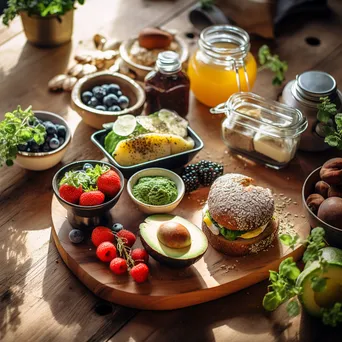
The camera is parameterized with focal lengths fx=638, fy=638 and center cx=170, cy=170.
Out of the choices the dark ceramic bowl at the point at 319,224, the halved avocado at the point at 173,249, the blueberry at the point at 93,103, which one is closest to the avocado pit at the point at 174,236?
the halved avocado at the point at 173,249

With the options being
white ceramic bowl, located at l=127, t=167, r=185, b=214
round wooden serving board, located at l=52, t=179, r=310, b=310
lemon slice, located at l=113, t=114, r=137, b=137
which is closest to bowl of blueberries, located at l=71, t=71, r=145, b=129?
lemon slice, located at l=113, t=114, r=137, b=137

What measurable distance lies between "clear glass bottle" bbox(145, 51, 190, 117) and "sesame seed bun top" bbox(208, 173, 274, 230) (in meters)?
0.53

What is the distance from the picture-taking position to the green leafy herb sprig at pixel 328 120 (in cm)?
199

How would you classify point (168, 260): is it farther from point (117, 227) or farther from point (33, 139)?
point (33, 139)

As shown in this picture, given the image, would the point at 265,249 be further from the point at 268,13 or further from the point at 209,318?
the point at 268,13

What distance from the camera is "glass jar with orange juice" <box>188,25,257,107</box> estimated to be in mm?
2426

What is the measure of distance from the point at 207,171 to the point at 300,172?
35 centimetres

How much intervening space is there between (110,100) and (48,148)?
32cm

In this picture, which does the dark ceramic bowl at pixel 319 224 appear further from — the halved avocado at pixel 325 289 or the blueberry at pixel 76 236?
the blueberry at pixel 76 236

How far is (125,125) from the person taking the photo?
221cm

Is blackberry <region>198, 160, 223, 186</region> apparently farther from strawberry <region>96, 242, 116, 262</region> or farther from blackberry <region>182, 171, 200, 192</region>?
strawberry <region>96, 242, 116, 262</region>

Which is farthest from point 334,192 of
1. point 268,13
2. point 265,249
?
point 268,13

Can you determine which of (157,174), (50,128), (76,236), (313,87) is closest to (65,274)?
(76,236)

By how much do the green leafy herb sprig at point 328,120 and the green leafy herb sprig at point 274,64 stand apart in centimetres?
37
